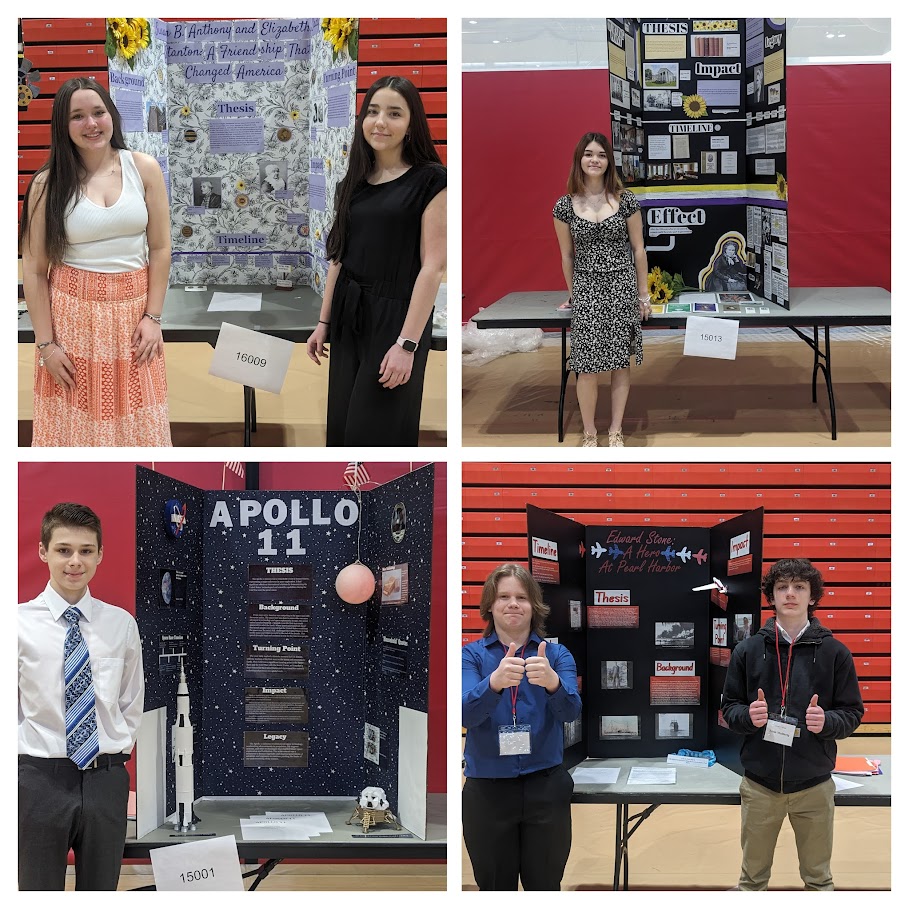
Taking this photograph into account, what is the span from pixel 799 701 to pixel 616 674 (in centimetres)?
90

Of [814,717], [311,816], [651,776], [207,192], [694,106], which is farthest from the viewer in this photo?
[694,106]

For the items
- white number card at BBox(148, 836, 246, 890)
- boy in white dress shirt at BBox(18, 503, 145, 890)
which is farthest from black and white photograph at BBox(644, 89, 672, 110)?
white number card at BBox(148, 836, 246, 890)

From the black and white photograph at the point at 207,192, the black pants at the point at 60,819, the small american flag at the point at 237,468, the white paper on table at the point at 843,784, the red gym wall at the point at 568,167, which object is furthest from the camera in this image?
the red gym wall at the point at 568,167

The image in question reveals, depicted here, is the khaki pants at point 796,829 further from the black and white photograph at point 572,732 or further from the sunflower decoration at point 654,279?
the sunflower decoration at point 654,279

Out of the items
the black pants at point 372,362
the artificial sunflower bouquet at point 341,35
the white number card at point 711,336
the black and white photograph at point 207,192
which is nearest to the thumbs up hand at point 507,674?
the black pants at point 372,362

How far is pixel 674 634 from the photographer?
409 centimetres

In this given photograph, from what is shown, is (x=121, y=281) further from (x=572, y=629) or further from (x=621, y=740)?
(x=621, y=740)

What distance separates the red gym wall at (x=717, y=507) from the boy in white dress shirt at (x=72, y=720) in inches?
88.1

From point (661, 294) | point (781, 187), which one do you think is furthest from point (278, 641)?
point (781, 187)

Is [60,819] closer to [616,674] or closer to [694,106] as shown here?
[616,674]

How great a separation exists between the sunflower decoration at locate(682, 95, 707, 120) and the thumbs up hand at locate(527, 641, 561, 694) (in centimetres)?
362

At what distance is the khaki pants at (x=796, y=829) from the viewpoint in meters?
3.32

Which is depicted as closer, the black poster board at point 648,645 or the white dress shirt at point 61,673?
the white dress shirt at point 61,673

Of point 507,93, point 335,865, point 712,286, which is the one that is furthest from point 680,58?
point 335,865
